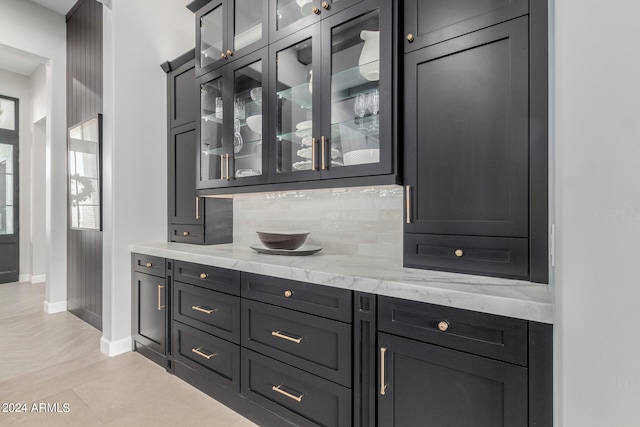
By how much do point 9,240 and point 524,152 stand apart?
699 centimetres

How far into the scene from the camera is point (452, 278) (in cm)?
127

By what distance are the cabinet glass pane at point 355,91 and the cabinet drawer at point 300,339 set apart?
82 cm

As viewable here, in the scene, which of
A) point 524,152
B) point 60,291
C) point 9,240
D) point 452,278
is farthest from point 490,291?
point 9,240

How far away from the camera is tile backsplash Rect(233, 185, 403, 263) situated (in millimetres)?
1918

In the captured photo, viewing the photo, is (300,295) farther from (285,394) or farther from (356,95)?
(356,95)

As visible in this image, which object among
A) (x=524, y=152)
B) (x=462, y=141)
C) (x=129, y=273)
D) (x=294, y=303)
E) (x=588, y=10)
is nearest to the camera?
(x=588, y=10)

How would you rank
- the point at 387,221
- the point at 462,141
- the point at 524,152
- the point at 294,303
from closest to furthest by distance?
1. the point at 524,152
2. the point at 462,141
3. the point at 294,303
4. the point at 387,221

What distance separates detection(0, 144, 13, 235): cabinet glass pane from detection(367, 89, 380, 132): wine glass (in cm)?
627

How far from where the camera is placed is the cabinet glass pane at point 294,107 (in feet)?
6.06

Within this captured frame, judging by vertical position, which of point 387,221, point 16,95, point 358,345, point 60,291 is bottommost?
point 60,291

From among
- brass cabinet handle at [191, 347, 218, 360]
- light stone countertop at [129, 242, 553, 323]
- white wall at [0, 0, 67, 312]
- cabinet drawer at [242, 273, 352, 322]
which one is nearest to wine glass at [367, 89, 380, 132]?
light stone countertop at [129, 242, 553, 323]

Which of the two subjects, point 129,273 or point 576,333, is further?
point 129,273

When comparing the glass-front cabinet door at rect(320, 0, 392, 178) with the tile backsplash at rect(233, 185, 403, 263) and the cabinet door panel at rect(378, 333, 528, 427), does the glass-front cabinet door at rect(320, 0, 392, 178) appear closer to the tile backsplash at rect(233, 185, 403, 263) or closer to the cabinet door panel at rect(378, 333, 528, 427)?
the tile backsplash at rect(233, 185, 403, 263)

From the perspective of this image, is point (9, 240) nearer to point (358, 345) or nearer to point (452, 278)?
point (358, 345)
